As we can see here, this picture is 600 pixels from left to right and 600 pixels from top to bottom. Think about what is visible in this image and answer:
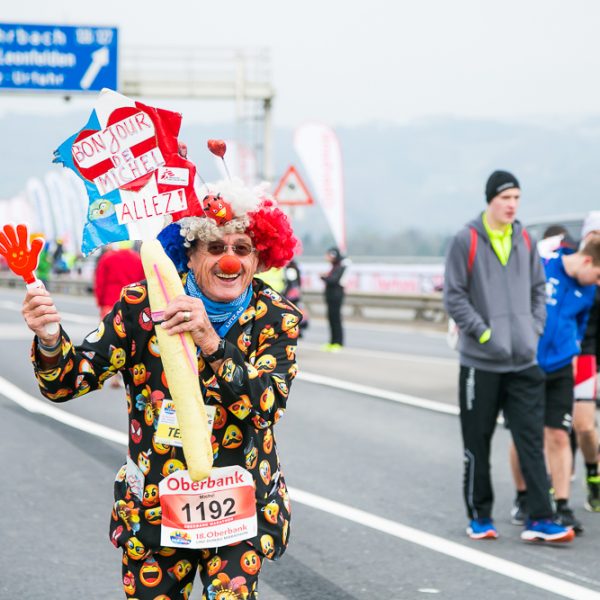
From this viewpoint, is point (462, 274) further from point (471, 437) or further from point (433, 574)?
point (433, 574)

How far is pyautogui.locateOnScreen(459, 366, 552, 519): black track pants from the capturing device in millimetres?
6574

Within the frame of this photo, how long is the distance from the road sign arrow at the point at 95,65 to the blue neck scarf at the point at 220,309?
77.6ft

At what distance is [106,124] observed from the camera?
3281 mm

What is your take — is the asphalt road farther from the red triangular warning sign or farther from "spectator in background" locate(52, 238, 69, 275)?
"spectator in background" locate(52, 238, 69, 275)

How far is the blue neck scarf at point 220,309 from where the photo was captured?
3.38 m

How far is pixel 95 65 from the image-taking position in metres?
26.3

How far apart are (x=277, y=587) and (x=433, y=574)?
2.68 feet

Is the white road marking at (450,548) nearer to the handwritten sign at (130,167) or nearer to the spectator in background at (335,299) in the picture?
the handwritten sign at (130,167)

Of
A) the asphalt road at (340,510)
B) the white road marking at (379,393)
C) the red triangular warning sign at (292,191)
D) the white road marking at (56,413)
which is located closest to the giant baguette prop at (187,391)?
the asphalt road at (340,510)

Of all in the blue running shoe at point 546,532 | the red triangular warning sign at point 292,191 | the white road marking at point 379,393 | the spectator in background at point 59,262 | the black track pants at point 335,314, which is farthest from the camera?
the spectator in background at point 59,262

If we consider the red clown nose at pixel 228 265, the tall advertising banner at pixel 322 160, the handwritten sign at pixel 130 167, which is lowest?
the red clown nose at pixel 228 265

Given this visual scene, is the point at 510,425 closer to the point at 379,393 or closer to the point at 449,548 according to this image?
the point at 449,548

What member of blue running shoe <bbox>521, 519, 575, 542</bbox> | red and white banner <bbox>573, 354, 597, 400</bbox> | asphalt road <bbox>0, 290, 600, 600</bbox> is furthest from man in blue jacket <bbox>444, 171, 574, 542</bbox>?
red and white banner <bbox>573, 354, 597, 400</bbox>

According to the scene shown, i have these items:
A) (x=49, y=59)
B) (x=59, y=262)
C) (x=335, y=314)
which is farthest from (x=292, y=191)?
(x=59, y=262)
